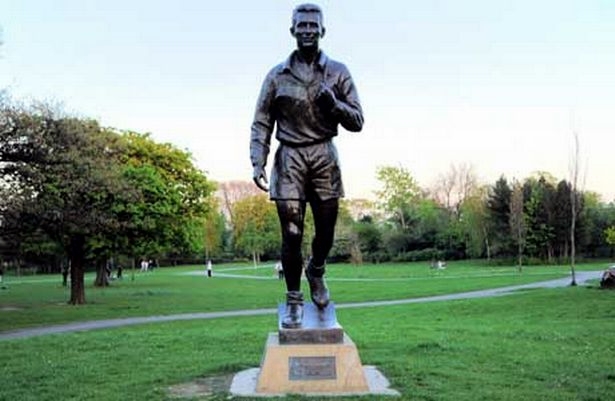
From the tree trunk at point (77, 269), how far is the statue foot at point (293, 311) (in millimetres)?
25746

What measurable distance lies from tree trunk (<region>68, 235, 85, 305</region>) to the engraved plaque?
85.9 ft

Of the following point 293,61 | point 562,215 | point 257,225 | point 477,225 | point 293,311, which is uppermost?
point 257,225

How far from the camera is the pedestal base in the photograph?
7.02 meters

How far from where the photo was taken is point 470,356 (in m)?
10.1

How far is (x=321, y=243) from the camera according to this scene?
7941 millimetres

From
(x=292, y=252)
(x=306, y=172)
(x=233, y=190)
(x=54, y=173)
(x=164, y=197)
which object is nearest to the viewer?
(x=306, y=172)

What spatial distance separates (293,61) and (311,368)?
328 centimetres

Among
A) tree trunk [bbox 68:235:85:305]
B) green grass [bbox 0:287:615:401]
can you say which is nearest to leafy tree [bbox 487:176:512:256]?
tree trunk [bbox 68:235:85:305]

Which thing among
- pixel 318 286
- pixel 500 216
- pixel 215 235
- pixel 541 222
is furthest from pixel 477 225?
pixel 318 286

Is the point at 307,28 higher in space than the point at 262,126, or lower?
higher

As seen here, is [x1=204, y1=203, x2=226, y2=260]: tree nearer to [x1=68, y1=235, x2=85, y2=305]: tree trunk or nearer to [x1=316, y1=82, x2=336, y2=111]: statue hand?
[x1=68, y1=235, x2=85, y2=305]: tree trunk

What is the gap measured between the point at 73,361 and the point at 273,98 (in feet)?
18.3

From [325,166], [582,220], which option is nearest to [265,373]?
[325,166]

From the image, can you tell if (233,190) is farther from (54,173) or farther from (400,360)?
(400,360)
